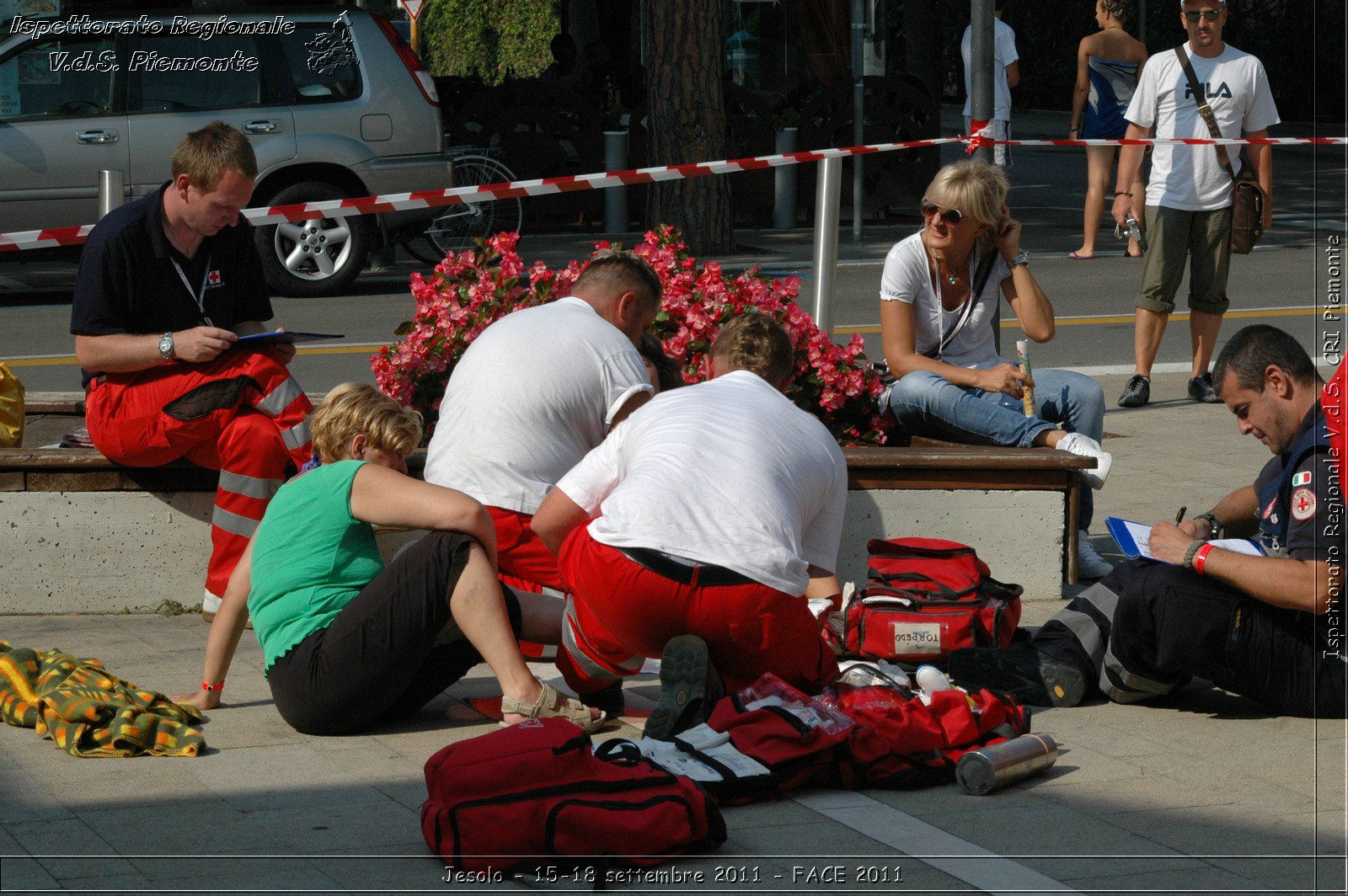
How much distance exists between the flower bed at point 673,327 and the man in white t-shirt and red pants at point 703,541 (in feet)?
5.02

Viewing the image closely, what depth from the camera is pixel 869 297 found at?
13.4 metres

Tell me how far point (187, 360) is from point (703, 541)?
6.95 feet

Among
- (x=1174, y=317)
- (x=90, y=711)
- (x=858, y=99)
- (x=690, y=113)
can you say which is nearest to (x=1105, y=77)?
(x=1174, y=317)

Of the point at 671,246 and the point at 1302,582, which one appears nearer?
the point at 1302,582

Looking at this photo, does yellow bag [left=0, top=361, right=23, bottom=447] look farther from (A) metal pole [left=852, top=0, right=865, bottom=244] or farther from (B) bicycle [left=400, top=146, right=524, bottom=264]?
(A) metal pole [left=852, top=0, right=865, bottom=244]

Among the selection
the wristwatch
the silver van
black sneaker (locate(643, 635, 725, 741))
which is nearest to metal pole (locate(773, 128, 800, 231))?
the silver van

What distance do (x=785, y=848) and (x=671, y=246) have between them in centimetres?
315

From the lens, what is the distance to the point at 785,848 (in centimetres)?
371

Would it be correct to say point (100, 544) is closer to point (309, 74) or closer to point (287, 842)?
point (287, 842)

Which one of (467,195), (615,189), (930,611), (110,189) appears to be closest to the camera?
(930,611)

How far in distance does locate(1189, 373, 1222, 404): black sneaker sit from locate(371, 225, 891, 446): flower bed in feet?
13.1

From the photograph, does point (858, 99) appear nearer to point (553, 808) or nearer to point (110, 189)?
point (110, 189)

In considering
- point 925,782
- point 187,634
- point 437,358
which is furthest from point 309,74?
point 925,782

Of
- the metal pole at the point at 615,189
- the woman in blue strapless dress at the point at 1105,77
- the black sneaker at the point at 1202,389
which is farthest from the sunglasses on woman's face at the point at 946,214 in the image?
the metal pole at the point at 615,189
